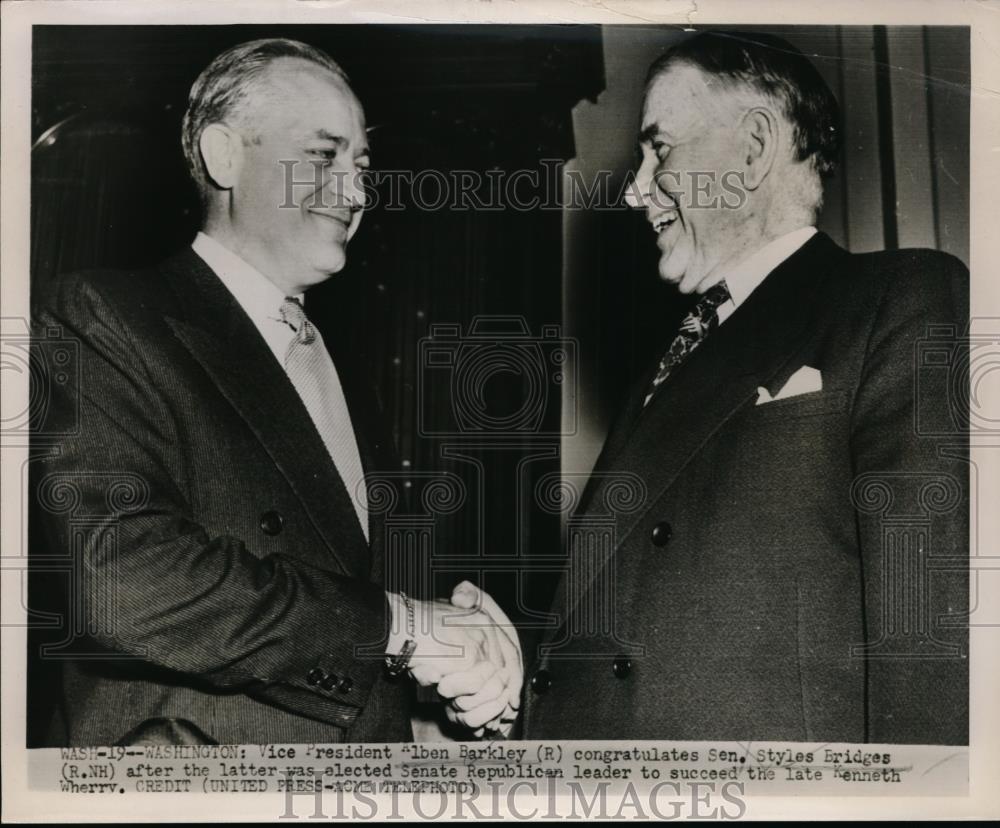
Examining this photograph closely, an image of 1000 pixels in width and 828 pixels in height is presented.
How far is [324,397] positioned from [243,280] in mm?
258

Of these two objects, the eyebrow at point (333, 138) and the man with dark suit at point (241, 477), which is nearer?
the man with dark suit at point (241, 477)

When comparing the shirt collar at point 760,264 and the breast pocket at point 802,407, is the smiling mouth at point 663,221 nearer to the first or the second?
the shirt collar at point 760,264

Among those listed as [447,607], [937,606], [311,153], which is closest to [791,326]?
[937,606]

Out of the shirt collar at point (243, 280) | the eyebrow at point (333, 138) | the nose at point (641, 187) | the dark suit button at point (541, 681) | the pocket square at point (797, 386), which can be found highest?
the eyebrow at point (333, 138)

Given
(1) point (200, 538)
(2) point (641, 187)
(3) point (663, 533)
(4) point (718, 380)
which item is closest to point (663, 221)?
(2) point (641, 187)

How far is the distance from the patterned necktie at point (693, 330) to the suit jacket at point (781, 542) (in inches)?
0.8

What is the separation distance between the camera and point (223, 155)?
2121mm

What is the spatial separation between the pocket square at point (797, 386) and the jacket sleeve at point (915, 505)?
0.08 metres

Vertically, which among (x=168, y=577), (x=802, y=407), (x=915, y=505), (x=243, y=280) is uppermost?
(x=243, y=280)

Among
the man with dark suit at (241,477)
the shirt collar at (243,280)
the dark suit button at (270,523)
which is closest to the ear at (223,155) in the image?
the man with dark suit at (241,477)

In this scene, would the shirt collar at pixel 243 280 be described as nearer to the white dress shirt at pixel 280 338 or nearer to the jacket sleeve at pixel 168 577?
the white dress shirt at pixel 280 338

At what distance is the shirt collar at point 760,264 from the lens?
6.89 feet

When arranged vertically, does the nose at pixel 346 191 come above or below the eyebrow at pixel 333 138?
below

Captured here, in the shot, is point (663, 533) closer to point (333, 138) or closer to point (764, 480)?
point (764, 480)
